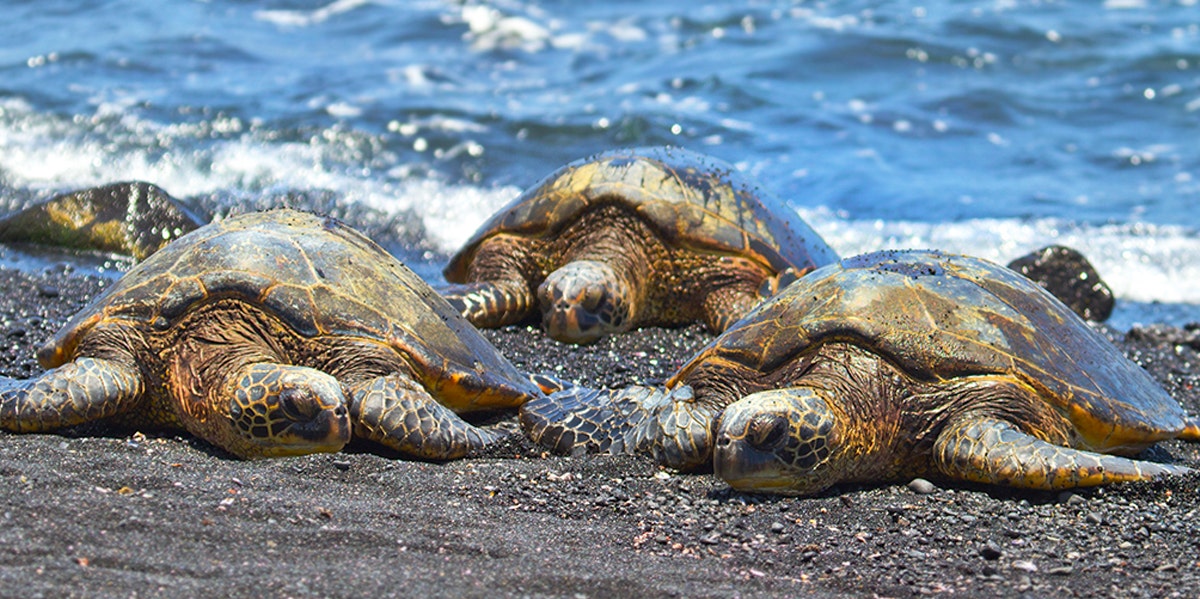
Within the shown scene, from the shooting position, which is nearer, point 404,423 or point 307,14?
point 404,423

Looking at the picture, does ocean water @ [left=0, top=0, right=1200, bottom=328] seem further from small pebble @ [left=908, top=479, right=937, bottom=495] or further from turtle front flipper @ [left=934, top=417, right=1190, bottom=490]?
small pebble @ [left=908, top=479, right=937, bottom=495]

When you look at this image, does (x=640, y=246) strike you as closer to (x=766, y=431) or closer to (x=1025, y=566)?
(x=766, y=431)

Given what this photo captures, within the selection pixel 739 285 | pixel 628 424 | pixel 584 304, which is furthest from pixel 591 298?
pixel 628 424

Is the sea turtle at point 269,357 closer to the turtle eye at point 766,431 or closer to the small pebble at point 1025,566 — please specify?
the turtle eye at point 766,431

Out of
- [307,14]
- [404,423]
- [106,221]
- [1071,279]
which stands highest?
[307,14]

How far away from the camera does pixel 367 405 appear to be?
14.8 feet

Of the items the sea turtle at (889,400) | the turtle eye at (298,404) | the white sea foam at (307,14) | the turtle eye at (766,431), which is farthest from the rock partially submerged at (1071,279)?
the white sea foam at (307,14)

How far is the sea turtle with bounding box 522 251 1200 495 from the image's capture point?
441 cm

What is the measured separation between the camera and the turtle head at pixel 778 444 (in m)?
4.34

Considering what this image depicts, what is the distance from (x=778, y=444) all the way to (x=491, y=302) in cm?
312

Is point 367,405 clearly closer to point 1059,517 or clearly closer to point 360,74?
point 1059,517

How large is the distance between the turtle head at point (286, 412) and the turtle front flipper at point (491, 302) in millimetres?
2623

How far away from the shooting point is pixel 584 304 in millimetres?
6969

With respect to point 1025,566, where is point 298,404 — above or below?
above
